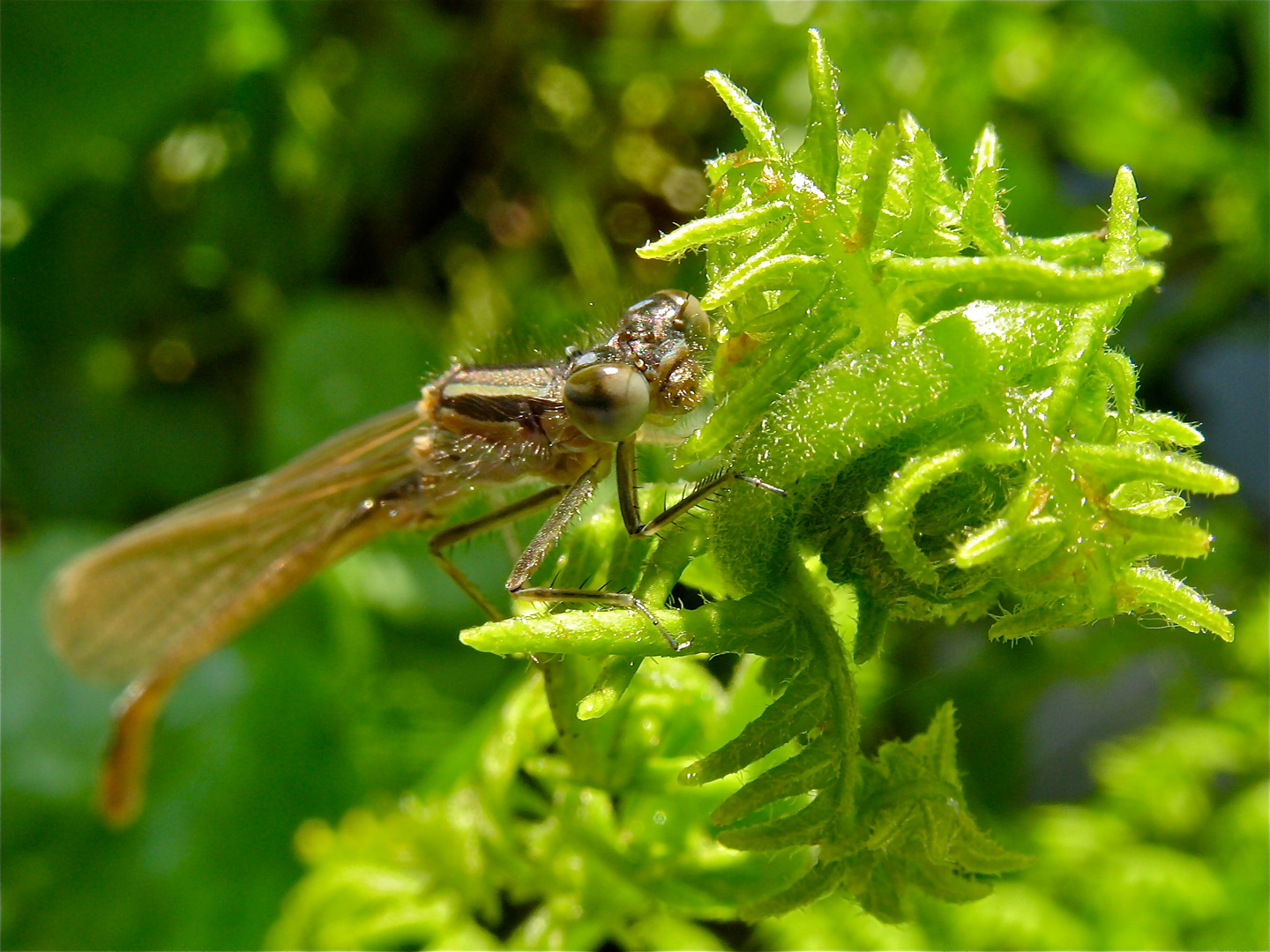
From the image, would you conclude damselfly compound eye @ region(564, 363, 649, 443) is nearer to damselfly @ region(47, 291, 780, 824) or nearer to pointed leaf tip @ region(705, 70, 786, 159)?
damselfly @ region(47, 291, 780, 824)

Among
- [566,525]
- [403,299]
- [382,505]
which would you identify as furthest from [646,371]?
[403,299]

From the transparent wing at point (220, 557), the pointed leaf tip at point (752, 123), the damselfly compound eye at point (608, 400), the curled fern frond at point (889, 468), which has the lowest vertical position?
the curled fern frond at point (889, 468)

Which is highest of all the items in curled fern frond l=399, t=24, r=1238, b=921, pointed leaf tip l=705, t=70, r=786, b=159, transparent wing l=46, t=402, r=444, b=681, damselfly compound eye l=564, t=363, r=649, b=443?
transparent wing l=46, t=402, r=444, b=681

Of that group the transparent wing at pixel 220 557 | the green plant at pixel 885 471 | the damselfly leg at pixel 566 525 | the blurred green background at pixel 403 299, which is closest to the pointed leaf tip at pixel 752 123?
the green plant at pixel 885 471

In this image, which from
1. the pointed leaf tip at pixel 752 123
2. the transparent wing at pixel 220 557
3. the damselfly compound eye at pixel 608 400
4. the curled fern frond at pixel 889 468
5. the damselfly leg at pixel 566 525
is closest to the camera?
the curled fern frond at pixel 889 468

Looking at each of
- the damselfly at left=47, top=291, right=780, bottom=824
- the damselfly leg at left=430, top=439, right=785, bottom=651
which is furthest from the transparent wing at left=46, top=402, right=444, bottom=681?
the damselfly leg at left=430, top=439, right=785, bottom=651

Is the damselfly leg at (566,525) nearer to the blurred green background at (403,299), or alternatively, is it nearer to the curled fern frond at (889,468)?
the curled fern frond at (889,468)

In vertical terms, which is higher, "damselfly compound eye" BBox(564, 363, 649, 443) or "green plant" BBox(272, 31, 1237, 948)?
"damselfly compound eye" BBox(564, 363, 649, 443)
